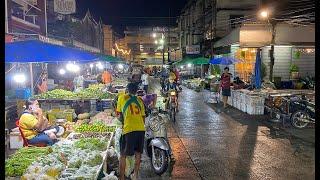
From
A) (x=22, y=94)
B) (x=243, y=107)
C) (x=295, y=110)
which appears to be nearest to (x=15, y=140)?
(x=22, y=94)

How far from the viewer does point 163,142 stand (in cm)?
853

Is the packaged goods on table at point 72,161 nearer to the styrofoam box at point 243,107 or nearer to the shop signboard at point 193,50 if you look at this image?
the styrofoam box at point 243,107

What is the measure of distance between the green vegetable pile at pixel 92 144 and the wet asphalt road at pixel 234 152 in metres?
1.18

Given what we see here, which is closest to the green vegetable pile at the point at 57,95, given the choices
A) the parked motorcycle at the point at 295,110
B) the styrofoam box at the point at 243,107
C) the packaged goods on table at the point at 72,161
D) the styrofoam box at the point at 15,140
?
the styrofoam box at the point at 15,140

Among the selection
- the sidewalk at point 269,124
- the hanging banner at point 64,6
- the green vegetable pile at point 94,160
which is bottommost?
the sidewalk at point 269,124

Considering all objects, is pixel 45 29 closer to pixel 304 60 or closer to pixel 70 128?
pixel 70 128

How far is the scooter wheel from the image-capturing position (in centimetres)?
839

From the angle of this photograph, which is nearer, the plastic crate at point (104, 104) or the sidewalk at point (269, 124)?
the sidewalk at point (269, 124)

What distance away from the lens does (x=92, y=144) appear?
841 cm

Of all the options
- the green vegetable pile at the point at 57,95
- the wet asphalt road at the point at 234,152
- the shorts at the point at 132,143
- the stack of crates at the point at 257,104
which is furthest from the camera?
the stack of crates at the point at 257,104

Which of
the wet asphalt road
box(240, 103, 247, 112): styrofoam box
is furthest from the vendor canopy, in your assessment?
box(240, 103, 247, 112): styrofoam box

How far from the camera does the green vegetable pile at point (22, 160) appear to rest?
22.1ft

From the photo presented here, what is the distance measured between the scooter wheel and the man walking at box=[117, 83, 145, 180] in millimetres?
774

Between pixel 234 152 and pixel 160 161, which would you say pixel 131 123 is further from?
pixel 234 152
